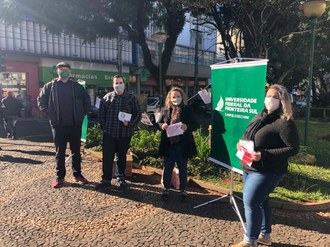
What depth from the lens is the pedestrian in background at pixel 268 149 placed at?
3314 mm

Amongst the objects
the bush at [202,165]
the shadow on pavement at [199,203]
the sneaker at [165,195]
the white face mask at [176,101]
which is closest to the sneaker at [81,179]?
the shadow on pavement at [199,203]

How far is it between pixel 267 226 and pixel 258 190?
27.0 inches

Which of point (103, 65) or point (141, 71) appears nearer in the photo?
point (103, 65)

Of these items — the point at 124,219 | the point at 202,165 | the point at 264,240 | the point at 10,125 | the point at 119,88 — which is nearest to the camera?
the point at 264,240

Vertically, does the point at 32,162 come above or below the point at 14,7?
below

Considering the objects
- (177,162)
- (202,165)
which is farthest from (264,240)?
(202,165)

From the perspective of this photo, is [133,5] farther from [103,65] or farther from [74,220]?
[103,65]

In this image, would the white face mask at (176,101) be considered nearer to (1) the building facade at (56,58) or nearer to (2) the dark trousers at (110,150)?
(2) the dark trousers at (110,150)

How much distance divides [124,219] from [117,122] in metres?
1.67

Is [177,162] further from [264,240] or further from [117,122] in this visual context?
[264,240]

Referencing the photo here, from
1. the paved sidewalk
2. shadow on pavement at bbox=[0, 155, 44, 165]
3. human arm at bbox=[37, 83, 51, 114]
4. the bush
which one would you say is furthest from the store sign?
the bush

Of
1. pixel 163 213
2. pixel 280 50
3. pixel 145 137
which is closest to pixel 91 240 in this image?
pixel 163 213

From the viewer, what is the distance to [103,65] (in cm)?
3150

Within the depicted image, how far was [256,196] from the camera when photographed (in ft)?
11.5
